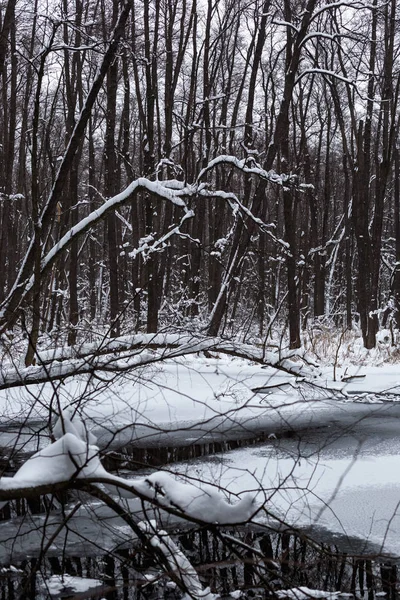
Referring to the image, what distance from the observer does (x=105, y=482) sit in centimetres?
246

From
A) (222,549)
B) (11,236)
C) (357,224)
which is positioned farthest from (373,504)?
(11,236)

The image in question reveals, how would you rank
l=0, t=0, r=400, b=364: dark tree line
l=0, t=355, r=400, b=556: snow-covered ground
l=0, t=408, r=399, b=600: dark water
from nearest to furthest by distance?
l=0, t=408, r=399, b=600: dark water < l=0, t=355, r=400, b=556: snow-covered ground < l=0, t=0, r=400, b=364: dark tree line

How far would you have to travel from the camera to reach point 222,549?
403 centimetres

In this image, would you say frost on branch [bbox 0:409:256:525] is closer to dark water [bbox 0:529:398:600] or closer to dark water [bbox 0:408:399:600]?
dark water [bbox 0:408:399:600]

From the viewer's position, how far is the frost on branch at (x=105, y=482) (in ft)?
8.02

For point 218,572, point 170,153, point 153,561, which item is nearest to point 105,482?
point 153,561

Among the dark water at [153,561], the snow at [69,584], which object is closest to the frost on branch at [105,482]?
the dark water at [153,561]

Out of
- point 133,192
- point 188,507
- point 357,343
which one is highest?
point 133,192

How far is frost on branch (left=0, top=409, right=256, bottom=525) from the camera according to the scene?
2445 millimetres

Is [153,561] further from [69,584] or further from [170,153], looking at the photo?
[170,153]

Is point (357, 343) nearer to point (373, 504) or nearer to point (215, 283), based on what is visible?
point (215, 283)

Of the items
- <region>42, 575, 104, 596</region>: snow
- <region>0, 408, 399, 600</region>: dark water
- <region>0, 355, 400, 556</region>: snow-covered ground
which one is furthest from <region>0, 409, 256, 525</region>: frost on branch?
<region>42, 575, 104, 596</region>: snow

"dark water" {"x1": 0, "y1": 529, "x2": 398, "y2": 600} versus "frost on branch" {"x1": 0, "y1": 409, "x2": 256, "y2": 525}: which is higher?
"frost on branch" {"x1": 0, "y1": 409, "x2": 256, "y2": 525}

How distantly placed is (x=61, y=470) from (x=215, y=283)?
14821 millimetres
